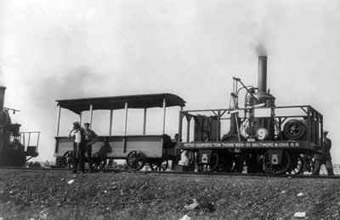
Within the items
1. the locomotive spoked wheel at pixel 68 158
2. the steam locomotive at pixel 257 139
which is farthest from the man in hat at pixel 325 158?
the locomotive spoked wheel at pixel 68 158

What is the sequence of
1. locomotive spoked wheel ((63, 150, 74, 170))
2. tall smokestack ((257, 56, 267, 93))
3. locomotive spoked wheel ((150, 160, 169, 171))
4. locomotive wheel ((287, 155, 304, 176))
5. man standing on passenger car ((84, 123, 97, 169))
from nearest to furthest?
locomotive wheel ((287, 155, 304, 176))
man standing on passenger car ((84, 123, 97, 169))
tall smokestack ((257, 56, 267, 93))
locomotive spoked wheel ((150, 160, 169, 171))
locomotive spoked wheel ((63, 150, 74, 170))

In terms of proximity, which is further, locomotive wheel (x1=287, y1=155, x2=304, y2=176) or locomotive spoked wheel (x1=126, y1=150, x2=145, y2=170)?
locomotive spoked wheel (x1=126, y1=150, x2=145, y2=170)

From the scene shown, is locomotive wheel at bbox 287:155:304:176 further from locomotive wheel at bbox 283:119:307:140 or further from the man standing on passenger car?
the man standing on passenger car

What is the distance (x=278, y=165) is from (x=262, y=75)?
3106 millimetres

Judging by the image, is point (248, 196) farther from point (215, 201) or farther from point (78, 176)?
point (78, 176)

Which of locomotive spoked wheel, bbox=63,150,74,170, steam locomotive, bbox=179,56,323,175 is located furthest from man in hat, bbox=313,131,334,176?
locomotive spoked wheel, bbox=63,150,74,170

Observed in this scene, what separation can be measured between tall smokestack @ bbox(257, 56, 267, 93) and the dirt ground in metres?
5.94

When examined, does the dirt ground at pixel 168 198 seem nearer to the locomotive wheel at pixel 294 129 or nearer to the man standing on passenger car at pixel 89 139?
the man standing on passenger car at pixel 89 139

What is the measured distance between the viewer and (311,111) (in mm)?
15586

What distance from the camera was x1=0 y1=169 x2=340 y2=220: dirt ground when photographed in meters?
9.05

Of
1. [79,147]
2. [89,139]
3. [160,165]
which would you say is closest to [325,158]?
[160,165]

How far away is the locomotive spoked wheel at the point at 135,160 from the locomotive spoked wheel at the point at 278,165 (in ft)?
14.1

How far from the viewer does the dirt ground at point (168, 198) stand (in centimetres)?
905

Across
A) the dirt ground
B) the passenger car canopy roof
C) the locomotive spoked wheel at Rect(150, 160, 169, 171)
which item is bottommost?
the dirt ground
